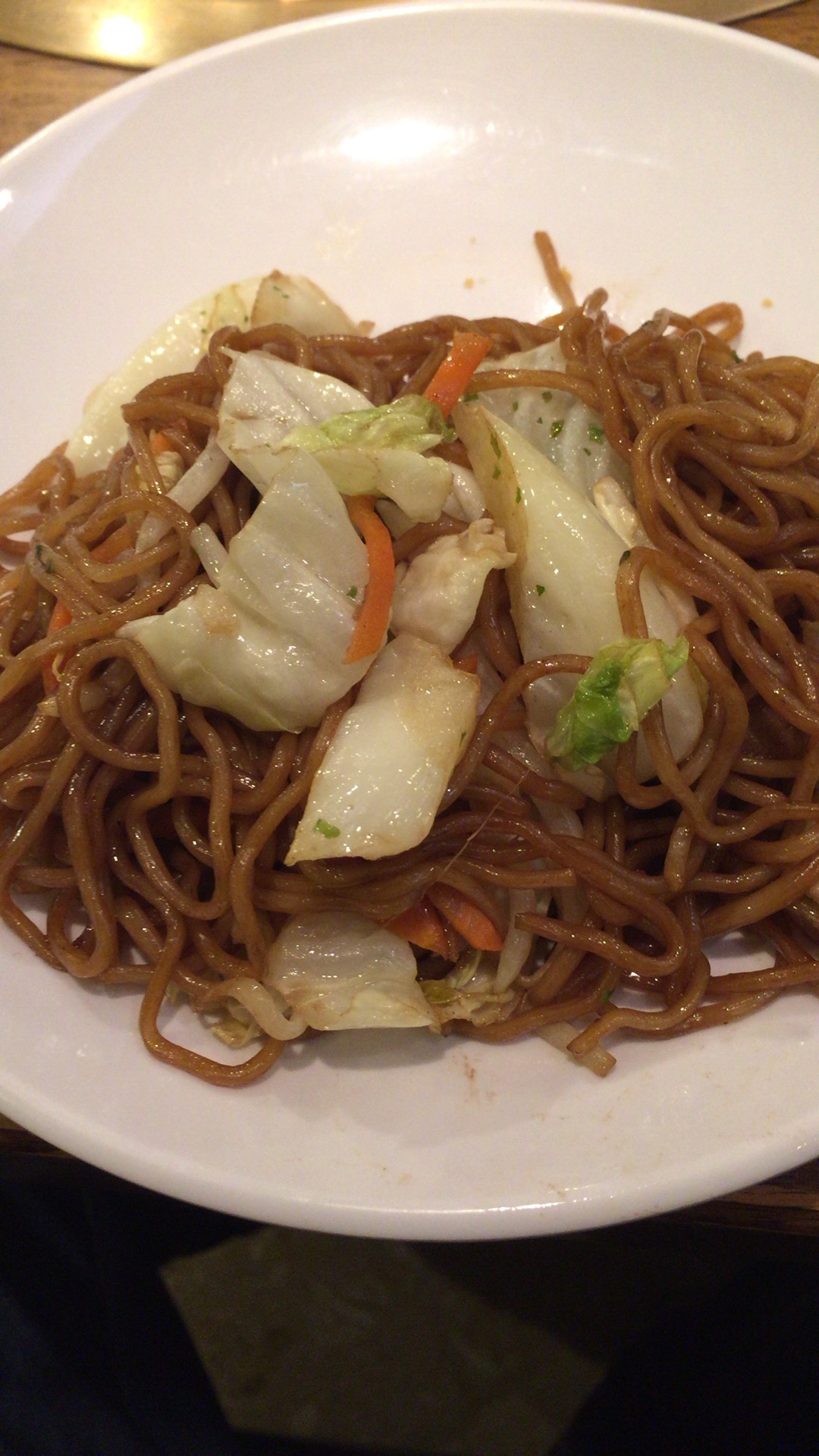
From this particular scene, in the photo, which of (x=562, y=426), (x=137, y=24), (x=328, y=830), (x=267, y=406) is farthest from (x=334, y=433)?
(x=137, y=24)

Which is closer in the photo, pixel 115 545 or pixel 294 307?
pixel 115 545

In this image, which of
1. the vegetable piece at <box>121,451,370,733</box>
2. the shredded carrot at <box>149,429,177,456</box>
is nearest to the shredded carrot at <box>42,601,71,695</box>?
the vegetable piece at <box>121,451,370,733</box>

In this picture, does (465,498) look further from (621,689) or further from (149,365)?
(149,365)

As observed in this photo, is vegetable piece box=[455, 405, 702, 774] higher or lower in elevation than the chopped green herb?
higher

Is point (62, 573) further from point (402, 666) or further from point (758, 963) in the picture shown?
point (758, 963)

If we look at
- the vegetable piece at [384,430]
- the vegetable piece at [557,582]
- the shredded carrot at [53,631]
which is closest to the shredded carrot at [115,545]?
the shredded carrot at [53,631]

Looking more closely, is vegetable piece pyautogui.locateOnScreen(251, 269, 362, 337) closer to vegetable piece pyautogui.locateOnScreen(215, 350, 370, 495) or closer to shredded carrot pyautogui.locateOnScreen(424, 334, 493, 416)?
vegetable piece pyautogui.locateOnScreen(215, 350, 370, 495)
